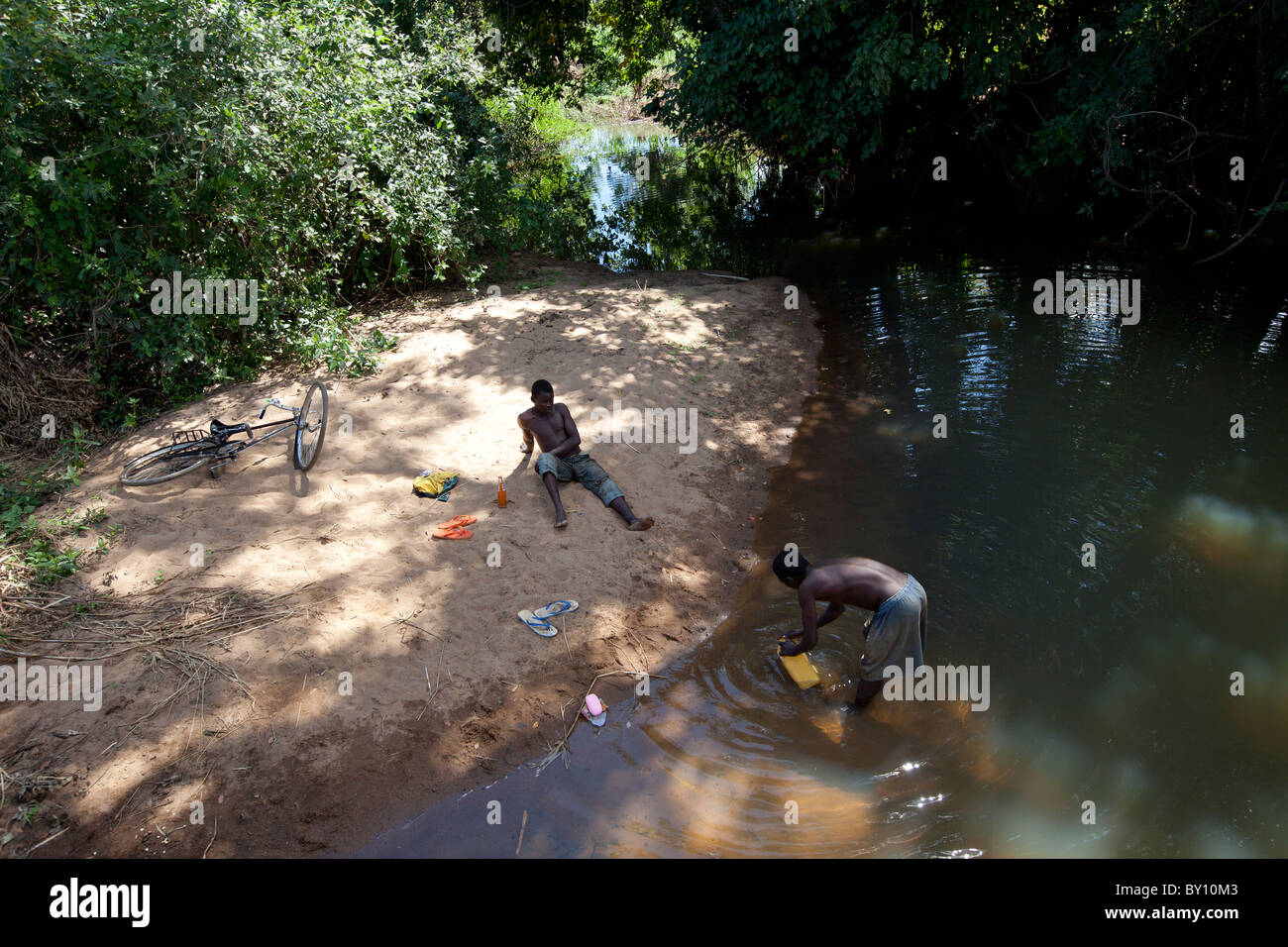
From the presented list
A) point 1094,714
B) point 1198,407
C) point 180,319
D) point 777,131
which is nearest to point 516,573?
point 1094,714

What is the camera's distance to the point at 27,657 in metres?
5.27

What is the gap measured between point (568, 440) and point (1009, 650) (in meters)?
4.22

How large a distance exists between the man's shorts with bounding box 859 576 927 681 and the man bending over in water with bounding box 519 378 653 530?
2.66 m

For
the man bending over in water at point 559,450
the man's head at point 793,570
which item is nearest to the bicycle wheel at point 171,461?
the man bending over in water at point 559,450

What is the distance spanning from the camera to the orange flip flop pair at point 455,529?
664 centimetres

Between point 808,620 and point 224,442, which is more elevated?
point 224,442

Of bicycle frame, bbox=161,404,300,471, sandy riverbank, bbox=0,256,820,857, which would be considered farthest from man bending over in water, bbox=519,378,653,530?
bicycle frame, bbox=161,404,300,471

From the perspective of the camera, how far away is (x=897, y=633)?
504 centimetres

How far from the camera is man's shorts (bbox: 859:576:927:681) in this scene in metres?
5.03

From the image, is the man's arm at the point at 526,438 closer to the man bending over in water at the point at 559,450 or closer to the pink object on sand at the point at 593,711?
the man bending over in water at the point at 559,450

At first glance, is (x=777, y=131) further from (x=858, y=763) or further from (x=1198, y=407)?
(x=858, y=763)

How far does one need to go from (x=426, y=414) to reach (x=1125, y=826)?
715 centimetres

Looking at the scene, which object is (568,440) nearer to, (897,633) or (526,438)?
(526,438)

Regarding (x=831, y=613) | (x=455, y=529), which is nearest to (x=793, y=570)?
(x=831, y=613)
